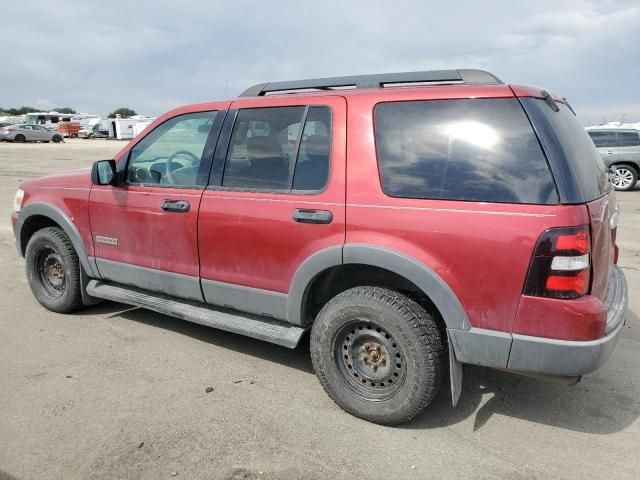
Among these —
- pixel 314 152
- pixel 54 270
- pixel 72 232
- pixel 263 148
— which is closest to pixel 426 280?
pixel 314 152

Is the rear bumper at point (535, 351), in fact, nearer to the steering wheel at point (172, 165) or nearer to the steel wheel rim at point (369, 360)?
the steel wheel rim at point (369, 360)

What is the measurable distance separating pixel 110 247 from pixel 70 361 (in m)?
0.92

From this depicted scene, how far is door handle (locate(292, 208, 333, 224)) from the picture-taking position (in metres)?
3.04

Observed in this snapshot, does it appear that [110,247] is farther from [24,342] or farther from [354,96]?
[354,96]

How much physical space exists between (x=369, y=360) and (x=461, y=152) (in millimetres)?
1302

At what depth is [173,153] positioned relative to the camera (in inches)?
155

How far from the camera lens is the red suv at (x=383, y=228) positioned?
253cm

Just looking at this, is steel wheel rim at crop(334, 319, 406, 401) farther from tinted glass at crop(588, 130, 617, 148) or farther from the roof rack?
tinted glass at crop(588, 130, 617, 148)

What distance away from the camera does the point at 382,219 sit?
9.42 feet

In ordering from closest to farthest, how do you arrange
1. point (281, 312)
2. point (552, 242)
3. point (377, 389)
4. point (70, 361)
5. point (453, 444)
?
point (552, 242) → point (453, 444) → point (377, 389) → point (281, 312) → point (70, 361)

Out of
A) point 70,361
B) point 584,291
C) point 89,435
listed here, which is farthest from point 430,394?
point 70,361

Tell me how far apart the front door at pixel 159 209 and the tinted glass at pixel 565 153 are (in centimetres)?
210

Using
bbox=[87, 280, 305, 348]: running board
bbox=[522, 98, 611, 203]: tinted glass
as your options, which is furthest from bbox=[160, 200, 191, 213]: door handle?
bbox=[522, 98, 611, 203]: tinted glass

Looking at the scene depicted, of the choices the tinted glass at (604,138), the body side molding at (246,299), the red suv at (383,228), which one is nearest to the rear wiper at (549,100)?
the red suv at (383,228)
